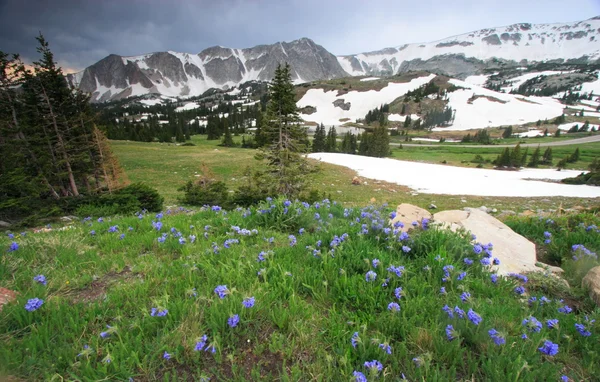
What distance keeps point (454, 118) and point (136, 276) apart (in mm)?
174027

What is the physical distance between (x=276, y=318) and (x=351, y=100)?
618ft

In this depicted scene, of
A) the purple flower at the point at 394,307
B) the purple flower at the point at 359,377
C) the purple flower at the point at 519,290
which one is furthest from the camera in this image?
the purple flower at the point at 519,290

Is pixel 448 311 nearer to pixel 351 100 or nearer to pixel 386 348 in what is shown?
pixel 386 348

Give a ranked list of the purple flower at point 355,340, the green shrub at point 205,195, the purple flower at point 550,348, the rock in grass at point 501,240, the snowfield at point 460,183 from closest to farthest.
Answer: the purple flower at point 550,348 → the purple flower at point 355,340 → the rock in grass at point 501,240 → the green shrub at point 205,195 → the snowfield at point 460,183

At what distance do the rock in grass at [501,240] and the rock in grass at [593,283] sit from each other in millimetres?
586

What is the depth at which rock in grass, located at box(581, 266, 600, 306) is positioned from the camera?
3.01 metres

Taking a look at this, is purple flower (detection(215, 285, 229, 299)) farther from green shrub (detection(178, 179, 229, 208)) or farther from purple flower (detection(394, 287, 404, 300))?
green shrub (detection(178, 179, 229, 208))

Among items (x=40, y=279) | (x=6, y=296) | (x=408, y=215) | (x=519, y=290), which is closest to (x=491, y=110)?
(x=408, y=215)

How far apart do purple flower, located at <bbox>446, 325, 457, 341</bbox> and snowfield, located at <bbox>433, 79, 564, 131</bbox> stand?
161 m

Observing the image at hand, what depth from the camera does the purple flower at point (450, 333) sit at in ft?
6.74

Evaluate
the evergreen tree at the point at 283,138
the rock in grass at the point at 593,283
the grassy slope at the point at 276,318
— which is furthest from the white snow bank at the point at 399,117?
the grassy slope at the point at 276,318

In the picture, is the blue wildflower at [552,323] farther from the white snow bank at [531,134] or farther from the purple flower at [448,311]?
the white snow bank at [531,134]

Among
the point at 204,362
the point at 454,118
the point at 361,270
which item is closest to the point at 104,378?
the point at 204,362

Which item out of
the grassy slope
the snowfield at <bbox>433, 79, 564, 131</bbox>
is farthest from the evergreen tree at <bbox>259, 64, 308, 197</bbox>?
the snowfield at <bbox>433, 79, 564, 131</bbox>
